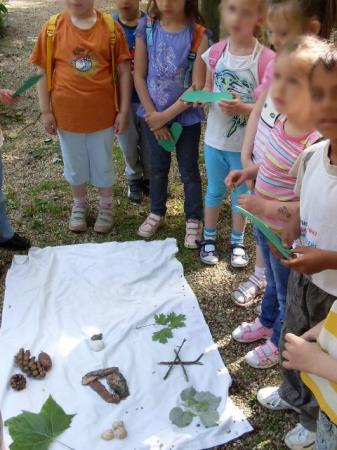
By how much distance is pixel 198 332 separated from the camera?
93.0 inches

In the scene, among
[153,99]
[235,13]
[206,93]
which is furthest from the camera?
[153,99]

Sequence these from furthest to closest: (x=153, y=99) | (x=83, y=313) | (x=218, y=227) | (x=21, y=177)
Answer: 1. (x=21, y=177)
2. (x=218, y=227)
3. (x=153, y=99)
4. (x=83, y=313)

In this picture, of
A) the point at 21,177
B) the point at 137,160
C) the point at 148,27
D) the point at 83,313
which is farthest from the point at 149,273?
the point at 21,177

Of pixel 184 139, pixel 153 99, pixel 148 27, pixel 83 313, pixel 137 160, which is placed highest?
pixel 148 27

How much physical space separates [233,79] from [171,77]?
0.44m

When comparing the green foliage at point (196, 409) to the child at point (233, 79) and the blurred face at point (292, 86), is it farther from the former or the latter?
the blurred face at point (292, 86)

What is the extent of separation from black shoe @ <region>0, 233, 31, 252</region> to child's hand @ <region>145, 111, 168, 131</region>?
1.03 meters

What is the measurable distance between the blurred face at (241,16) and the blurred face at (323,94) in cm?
138

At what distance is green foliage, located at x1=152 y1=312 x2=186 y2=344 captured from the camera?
2.31m

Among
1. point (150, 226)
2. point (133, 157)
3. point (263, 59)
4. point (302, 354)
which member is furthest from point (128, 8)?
point (302, 354)

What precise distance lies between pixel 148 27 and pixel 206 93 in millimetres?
568

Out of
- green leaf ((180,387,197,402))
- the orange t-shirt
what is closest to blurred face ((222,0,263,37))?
the orange t-shirt

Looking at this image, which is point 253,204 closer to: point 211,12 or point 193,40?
point 193,40

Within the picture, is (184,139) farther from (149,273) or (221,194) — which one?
(149,273)
